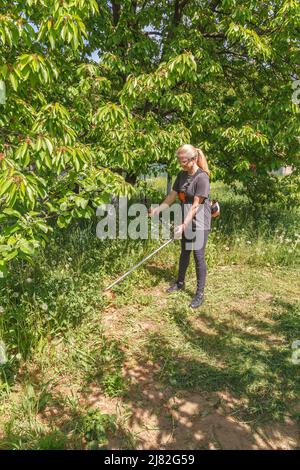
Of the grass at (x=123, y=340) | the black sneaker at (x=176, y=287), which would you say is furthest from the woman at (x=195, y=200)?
the grass at (x=123, y=340)

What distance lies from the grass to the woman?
65 centimetres

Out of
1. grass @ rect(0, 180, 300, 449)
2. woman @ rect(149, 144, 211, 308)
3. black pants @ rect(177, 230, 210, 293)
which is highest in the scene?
woman @ rect(149, 144, 211, 308)

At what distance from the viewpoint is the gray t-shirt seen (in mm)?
3811

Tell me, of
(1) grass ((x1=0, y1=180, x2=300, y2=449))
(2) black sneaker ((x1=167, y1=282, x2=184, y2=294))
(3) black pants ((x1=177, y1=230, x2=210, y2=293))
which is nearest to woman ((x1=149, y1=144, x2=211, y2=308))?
(3) black pants ((x1=177, y1=230, x2=210, y2=293))

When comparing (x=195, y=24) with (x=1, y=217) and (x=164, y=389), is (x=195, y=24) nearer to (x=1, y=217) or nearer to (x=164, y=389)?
(x=1, y=217)

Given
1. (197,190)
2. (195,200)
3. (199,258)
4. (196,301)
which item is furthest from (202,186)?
(196,301)

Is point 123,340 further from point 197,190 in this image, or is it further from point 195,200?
point 197,190

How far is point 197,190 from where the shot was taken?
12.6 ft

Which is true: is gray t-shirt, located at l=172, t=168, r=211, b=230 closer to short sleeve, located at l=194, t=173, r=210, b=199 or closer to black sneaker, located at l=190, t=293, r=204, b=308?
short sleeve, located at l=194, t=173, r=210, b=199

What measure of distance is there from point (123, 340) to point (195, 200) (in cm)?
192
